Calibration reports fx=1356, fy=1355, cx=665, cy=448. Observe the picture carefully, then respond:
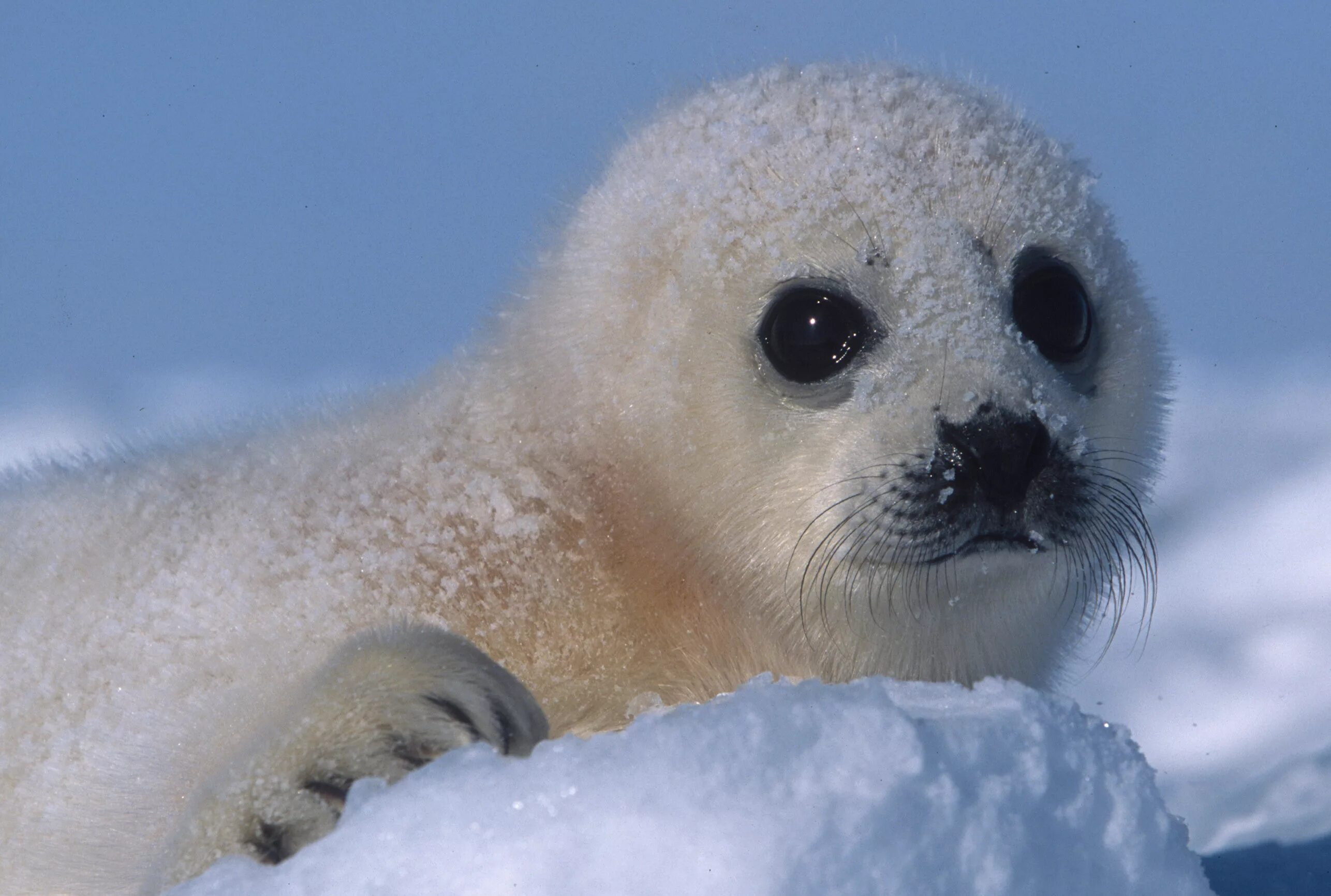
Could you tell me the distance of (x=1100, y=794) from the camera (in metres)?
1.24

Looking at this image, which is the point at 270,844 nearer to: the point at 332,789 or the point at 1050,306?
the point at 332,789

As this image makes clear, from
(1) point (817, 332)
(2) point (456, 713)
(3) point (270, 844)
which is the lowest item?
(3) point (270, 844)

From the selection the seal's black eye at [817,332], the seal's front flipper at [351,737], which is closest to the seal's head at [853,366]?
the seal's black eye at [817,332]

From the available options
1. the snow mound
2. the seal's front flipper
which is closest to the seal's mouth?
the snow mound

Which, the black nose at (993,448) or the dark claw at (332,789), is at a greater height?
the black nose at (993,448)

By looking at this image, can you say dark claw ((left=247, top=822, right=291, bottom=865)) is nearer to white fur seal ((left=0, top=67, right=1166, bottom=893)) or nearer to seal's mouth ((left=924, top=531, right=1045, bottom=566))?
white fur seal ((left=0, top=67, right=1166, bottom=893))

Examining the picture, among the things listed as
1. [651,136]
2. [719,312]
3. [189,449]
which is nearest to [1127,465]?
[719,312]

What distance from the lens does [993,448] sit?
1.62 m

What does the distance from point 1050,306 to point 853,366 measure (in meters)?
0.32

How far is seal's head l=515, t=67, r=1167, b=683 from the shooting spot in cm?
167

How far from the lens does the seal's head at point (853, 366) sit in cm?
167

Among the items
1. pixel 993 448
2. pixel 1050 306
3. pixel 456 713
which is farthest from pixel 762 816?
pixel 1050 306

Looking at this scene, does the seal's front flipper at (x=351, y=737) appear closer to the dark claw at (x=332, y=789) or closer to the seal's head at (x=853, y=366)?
the dark claw at (x=332, y=789)

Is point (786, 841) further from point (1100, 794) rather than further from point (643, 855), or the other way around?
point (1100, 794)
